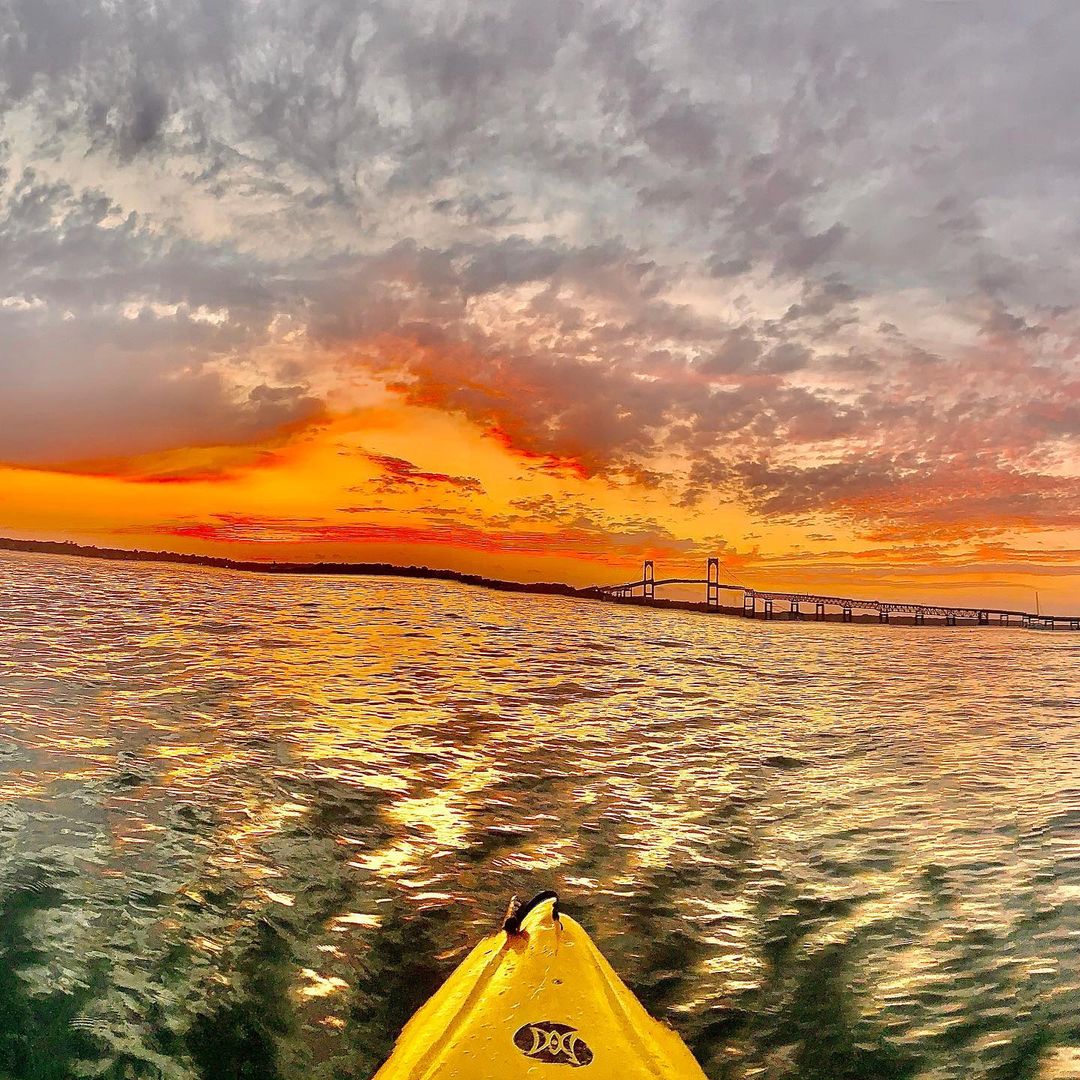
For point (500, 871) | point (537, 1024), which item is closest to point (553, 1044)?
point (537, 1024)

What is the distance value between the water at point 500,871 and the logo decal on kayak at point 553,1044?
1.48m

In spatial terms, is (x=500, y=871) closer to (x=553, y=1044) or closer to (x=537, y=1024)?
(x=537, y=1024)

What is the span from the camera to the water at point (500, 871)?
5.11 m

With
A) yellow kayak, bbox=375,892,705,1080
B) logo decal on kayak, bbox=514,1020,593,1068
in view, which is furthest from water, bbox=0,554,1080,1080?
logo decal on kayak, bbox=514,1020,593,1068

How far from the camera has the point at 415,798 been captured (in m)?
10.1

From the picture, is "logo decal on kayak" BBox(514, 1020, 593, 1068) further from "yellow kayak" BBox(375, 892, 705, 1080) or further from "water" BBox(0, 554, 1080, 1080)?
"water" BBox(0, 554, 1080, 1080)

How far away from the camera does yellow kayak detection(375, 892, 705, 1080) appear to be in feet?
12.0

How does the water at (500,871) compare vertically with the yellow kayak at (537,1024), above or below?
below

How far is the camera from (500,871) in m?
7.71

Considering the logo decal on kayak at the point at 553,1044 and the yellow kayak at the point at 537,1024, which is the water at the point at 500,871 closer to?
the yellow kayak at the point at 537,1024

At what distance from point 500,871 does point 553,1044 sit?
412cm

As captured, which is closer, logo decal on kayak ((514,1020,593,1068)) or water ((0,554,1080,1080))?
logo decal on kayak ((514,1020,593,1068))

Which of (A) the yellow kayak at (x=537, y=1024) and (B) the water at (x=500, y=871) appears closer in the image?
(A) the yellow kayak at (x=537, y=1024)

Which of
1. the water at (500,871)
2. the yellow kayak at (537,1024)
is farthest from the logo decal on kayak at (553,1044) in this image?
the water at (500,871)
